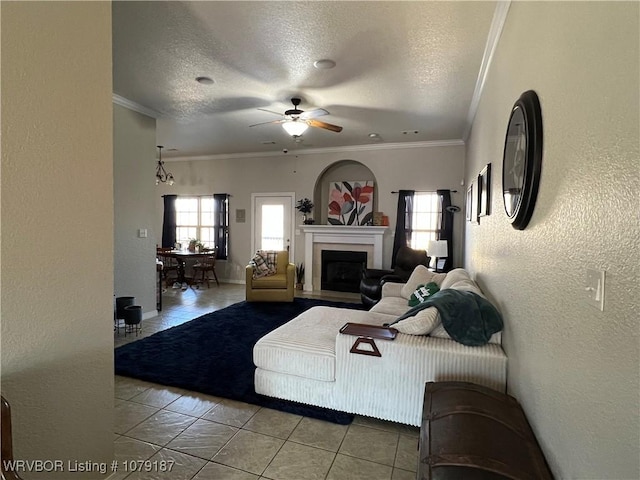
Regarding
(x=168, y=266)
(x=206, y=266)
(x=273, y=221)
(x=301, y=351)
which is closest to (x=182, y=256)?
(x=206, y=266)

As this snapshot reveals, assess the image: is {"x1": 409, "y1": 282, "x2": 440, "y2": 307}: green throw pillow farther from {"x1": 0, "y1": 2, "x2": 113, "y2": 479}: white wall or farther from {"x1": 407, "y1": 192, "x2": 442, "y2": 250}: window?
{"x1": 407, "y1": 192, "x2": 442, "y2": 250}: window

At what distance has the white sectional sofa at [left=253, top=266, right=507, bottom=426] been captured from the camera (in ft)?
7.15

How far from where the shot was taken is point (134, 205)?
4633 millimetres

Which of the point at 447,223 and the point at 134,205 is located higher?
the point at 134,205

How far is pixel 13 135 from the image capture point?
1.36 meters

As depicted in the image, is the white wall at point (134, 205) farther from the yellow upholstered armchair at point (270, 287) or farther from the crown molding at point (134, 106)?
the yellow upholstered armchair at point (270, 287)

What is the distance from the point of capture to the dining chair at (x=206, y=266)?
24.7ft

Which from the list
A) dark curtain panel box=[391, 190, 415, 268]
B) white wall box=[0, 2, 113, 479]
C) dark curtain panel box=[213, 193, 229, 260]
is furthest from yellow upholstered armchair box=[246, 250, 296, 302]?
white wall box=[0, 2, 113, 479]

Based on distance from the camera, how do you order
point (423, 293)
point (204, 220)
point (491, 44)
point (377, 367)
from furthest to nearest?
point (204, 220)
point (423, 293)
point (491, 44)
point (377, 367)

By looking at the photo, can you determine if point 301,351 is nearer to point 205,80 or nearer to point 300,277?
point 205,80

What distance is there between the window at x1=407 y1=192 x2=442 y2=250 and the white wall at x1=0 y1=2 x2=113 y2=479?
5.52m

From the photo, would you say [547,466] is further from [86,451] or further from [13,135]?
[13,135]

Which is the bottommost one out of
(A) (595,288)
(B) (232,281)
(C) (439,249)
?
(B) (232,281)

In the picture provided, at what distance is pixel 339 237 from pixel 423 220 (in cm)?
162
